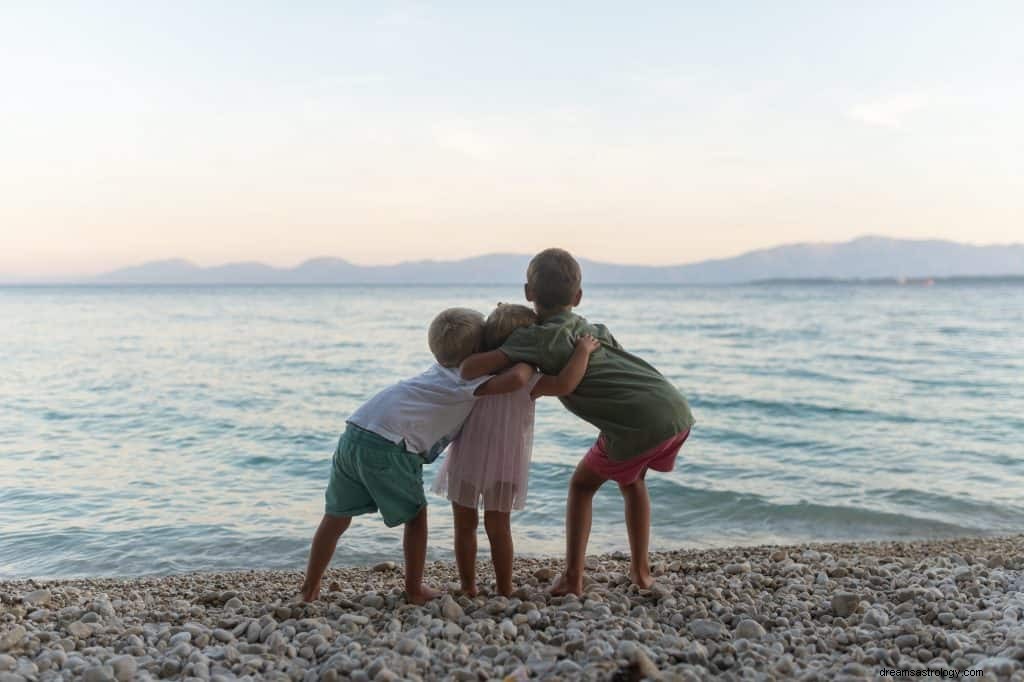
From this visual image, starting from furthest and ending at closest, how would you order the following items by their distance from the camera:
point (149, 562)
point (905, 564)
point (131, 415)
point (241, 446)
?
point (131, 415) < point (241, 446) < point (149, 562) < point (905, 564)

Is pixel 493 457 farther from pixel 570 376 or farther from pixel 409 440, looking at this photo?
pixel 570 376

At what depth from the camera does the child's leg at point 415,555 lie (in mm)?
3896

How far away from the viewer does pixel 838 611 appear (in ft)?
12.0

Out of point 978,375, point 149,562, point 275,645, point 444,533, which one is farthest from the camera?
point 978,375

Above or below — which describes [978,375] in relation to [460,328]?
below

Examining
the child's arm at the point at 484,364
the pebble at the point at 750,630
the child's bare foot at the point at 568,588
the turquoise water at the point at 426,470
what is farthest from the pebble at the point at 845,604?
the turquoise water at the point at 426,470

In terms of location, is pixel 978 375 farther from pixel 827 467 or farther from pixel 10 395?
pixel 10 395

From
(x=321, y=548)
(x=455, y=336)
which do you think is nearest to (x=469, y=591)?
(x=321, y=548)

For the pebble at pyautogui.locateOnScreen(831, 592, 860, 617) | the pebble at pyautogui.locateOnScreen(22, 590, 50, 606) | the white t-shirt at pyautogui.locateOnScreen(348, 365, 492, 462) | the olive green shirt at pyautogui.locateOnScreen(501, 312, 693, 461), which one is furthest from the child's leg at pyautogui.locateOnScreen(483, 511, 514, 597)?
the pebble at pyautogui.locateOnScreen(22, 590, 50, 606)

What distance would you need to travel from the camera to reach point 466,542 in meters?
4.00

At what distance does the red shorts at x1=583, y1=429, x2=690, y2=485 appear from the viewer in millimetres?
4004

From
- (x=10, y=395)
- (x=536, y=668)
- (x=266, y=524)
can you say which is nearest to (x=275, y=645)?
(x=536, y=668)

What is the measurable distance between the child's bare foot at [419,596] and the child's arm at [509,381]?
979 millimetres

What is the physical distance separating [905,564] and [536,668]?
2731mm
